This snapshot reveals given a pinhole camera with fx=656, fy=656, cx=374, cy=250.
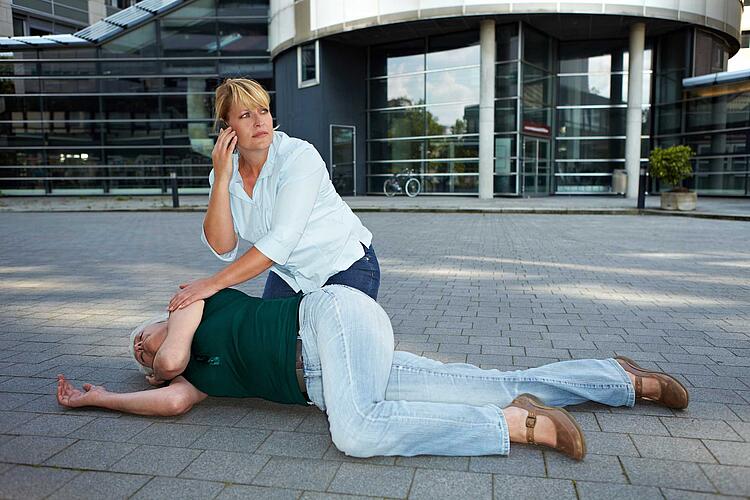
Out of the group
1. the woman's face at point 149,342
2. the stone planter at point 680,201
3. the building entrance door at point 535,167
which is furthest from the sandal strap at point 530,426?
the building entrance door at point 535,167

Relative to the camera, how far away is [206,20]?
93.4ft

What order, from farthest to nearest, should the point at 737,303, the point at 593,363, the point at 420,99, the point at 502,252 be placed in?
the point at 420,99
the point at 502,252
the point at 737,303
the point at 593,363

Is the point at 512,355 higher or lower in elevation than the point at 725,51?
lower

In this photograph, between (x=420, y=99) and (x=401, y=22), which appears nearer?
(x=401, y=22)

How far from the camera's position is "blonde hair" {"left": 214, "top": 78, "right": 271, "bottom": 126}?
3271 millimetres

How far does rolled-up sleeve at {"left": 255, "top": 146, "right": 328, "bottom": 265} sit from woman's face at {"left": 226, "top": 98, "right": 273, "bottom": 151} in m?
0.18

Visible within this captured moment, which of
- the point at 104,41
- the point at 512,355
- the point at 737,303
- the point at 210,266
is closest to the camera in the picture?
the point at 512,355

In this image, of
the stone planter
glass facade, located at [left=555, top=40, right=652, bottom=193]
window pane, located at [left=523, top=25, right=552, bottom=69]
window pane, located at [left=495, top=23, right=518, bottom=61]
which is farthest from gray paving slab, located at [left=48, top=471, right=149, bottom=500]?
glass facade, located at [left=555, top=40, right=652, bottom=193]

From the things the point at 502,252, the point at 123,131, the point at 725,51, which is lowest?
the point at 502,252

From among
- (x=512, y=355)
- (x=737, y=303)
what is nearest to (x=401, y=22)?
(x=737, y=303)

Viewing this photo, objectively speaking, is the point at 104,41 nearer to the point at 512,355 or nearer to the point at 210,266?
the point at 210,266

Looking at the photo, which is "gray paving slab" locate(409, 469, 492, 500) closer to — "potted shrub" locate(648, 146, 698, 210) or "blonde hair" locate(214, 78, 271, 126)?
"blonde hair" locate(214, 78, 271, 126)

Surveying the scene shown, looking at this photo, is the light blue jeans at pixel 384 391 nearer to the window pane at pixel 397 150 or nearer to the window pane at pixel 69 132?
the window pane at pixel 397 150

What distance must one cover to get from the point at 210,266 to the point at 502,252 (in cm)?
430
